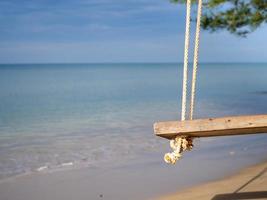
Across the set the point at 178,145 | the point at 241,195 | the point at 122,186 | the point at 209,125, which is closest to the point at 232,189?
the point at 241,195

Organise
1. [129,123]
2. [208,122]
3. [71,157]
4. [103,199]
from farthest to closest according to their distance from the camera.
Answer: [129,123], [71,157], [103,199], [208,122]

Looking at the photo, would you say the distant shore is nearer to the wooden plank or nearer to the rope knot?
the rope knot

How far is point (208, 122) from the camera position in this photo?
124 inches

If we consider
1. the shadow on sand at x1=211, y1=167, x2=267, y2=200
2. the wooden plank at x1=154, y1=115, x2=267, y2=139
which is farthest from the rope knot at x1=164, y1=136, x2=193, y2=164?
the shadow on sand at x1=211, y1=167, x2=267, y2=200

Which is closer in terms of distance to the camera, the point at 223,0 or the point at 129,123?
the point at 223,0

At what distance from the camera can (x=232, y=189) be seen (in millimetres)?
6016

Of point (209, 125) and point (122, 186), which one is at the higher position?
point (209, 125)

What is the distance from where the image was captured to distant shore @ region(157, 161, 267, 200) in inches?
218

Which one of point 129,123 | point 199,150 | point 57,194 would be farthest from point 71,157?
point 129,123

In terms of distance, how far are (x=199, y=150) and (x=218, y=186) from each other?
11.4 feet

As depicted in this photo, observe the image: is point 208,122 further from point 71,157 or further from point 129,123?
point 129,123

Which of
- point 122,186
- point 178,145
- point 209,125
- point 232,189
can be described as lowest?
point 122,186

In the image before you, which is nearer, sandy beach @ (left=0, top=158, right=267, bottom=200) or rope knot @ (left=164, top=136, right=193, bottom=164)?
rope knot @ (left=164, top=136, right=193, bottom=164)

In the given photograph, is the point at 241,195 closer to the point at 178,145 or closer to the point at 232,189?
the point at 232,189
